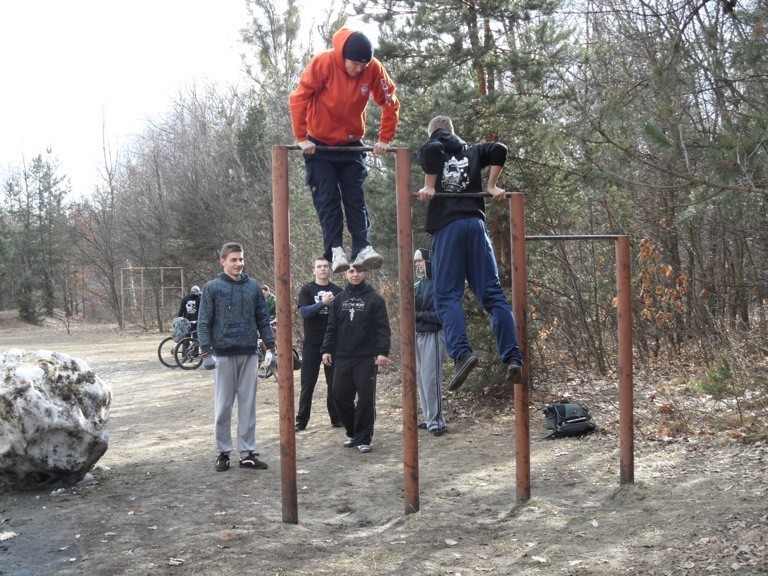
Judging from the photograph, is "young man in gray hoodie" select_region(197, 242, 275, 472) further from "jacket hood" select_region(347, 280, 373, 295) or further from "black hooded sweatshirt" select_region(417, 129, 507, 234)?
"black hooded sweatshirt" select_region(417, 129, 507, 234)

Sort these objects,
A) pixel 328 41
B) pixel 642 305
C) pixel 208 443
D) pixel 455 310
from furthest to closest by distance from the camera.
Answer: pixel 328 41 → pixel 642 305 → pixel 208 443 → pixel 455 310

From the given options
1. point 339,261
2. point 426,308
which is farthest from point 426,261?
point 339,261

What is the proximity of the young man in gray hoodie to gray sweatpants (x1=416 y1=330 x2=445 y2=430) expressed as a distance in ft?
6.41

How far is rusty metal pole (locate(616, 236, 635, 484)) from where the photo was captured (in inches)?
252

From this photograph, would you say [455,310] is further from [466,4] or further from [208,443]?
[466,4]

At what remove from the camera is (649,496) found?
20.1 feet

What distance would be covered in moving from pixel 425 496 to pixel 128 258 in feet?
105

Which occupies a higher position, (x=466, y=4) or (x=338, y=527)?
(x=466, y=4)

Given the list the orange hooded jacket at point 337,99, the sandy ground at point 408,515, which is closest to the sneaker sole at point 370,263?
the orange hooded jacket at point 337,99

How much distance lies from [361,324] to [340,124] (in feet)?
10.2

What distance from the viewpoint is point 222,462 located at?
7.38 meters

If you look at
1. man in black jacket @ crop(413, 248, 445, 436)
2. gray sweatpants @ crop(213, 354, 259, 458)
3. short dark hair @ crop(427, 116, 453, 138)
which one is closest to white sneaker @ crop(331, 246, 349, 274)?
short dark hair @ crop(427, 116, 453, 138)

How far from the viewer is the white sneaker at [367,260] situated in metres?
5.36

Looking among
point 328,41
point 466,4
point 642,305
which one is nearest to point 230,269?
point 466,4
